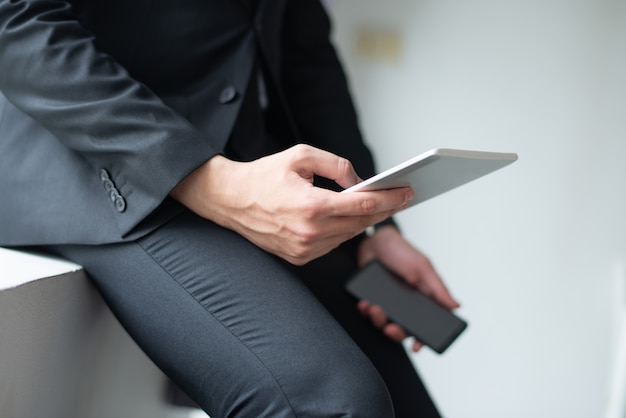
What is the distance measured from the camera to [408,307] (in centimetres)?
85

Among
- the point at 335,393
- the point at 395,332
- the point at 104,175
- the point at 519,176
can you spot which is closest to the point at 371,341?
the point at 395,332

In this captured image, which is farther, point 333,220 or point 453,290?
point 453,290

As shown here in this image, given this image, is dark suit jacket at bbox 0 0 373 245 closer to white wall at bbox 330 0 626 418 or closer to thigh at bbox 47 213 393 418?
thigh at bbox 47 213 393 418

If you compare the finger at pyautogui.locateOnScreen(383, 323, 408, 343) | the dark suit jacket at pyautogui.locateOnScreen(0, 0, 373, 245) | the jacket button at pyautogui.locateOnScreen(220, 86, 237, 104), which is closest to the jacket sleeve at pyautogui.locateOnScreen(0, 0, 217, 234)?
the dark suit jacket at pyautogui.locateOnScreen(0, 0, 373, 245)

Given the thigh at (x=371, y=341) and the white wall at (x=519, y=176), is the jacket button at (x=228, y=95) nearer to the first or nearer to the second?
the thigh at (x=371, y=341)

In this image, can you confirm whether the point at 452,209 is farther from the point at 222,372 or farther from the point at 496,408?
the point at 222,372

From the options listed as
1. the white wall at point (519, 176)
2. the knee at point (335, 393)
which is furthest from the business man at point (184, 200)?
the white wall at point (519, 176)

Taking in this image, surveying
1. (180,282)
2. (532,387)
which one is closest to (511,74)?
(532,387)

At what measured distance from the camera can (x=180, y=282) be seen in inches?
23.6

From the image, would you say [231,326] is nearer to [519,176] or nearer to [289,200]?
[289,200]

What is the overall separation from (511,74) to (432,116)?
21 centimetres

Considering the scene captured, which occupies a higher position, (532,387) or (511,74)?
(511,74)

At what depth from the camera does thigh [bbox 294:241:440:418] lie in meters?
0.76

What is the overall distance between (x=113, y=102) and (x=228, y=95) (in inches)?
6.2
